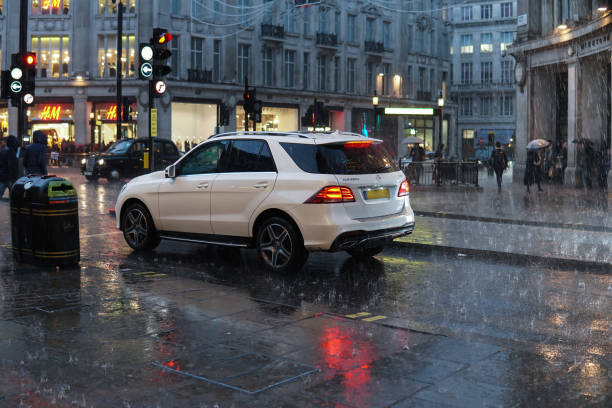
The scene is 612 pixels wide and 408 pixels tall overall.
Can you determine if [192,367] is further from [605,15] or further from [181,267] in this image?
[605,15]

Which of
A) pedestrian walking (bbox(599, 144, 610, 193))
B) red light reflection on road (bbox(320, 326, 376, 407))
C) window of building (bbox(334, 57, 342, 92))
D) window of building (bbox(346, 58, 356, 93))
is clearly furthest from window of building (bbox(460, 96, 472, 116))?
red light reflection on road (bbox(320, 326, 376, 407))

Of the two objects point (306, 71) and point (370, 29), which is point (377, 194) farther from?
point (370, 29)

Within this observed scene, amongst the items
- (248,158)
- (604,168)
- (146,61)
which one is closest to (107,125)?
(604,168)

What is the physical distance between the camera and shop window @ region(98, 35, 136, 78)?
4947 centimetres

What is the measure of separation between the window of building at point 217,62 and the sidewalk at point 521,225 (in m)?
30.7

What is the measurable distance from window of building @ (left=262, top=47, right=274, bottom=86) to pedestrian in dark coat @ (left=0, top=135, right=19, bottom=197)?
36.5m

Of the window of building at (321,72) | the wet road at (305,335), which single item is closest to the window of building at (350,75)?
the window of building at (321,72)

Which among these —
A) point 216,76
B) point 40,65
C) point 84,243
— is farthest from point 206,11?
point 84,243

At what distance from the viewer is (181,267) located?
9.99 meters

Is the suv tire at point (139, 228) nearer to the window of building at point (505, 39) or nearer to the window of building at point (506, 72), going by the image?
the window of building at point (506, 72)

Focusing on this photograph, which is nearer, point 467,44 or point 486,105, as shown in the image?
point 486,105

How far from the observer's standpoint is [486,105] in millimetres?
95250

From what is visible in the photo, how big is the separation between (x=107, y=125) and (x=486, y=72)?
58223 millimetres

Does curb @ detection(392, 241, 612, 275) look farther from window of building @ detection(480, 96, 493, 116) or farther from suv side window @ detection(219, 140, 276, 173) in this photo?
window of building @ detection(480, 96, 493, 116)
